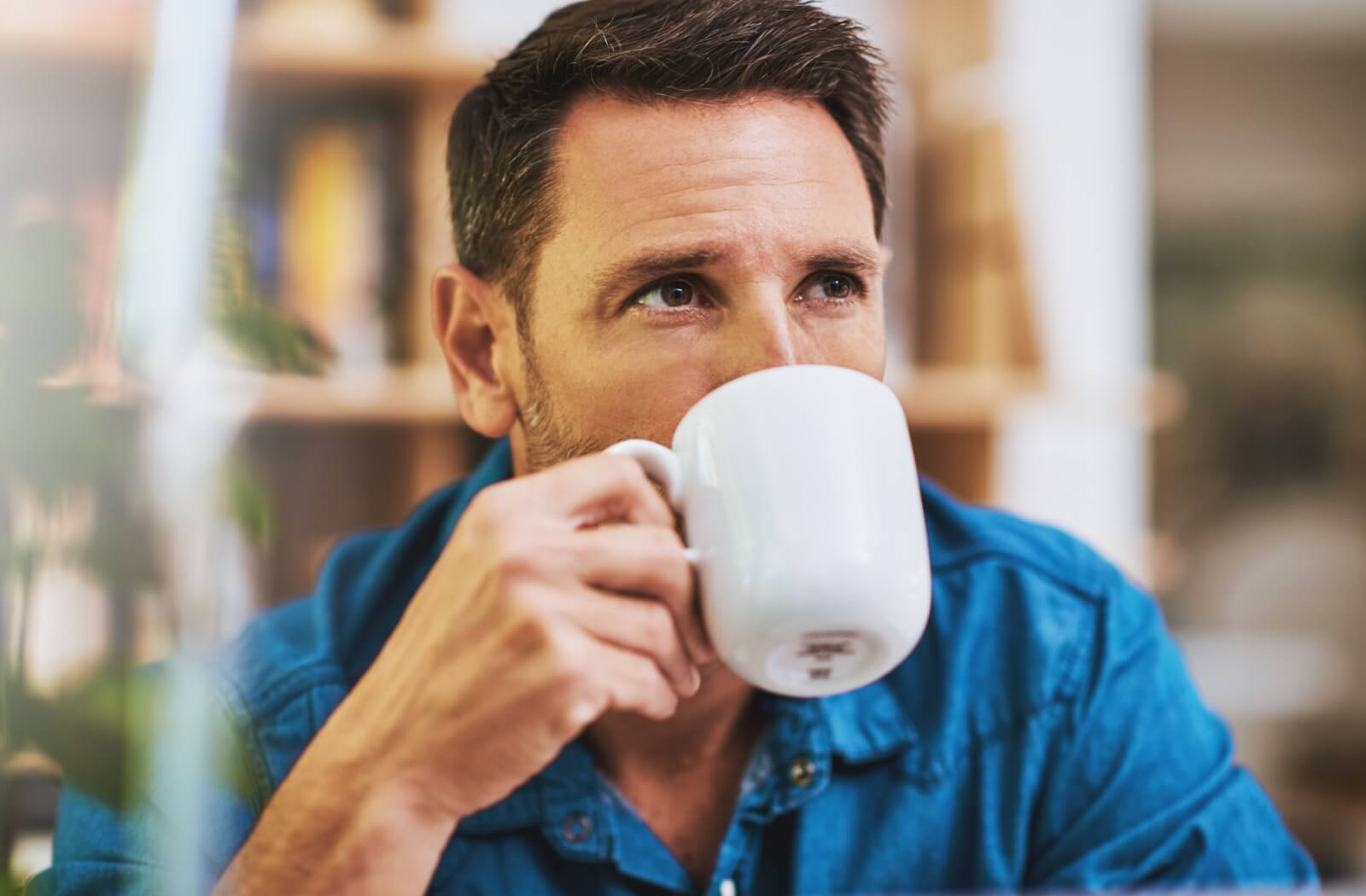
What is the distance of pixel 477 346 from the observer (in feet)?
2.45

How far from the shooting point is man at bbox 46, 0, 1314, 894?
1.70 ft

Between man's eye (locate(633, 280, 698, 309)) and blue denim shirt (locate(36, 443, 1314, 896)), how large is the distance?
17cm

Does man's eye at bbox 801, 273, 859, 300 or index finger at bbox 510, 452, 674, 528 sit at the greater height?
man's eye at bbox 801, 273, 859, 300

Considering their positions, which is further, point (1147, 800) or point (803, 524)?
point (1147, 800)

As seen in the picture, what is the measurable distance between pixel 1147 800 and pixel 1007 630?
14cm

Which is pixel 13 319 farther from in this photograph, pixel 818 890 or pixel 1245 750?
pixel 1245 750

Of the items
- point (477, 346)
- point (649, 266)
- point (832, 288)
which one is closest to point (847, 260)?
point (832, 288)

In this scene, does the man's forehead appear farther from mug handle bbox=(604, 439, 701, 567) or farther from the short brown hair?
mug handle bbox=(604, 439, 701, 567)

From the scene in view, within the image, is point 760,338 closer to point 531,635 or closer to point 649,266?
point 649,266

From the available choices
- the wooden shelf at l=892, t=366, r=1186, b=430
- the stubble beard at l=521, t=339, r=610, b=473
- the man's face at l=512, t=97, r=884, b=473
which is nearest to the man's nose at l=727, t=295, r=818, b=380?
the man's face at l=512, t=97, r=884, b=473

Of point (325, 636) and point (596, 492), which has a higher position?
point (596, 492)

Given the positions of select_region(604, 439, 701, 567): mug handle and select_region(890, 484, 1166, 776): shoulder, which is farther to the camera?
select_region(890, 484, 1166, 776): shoulder

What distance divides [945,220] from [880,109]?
0.20m

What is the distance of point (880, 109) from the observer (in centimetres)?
77
